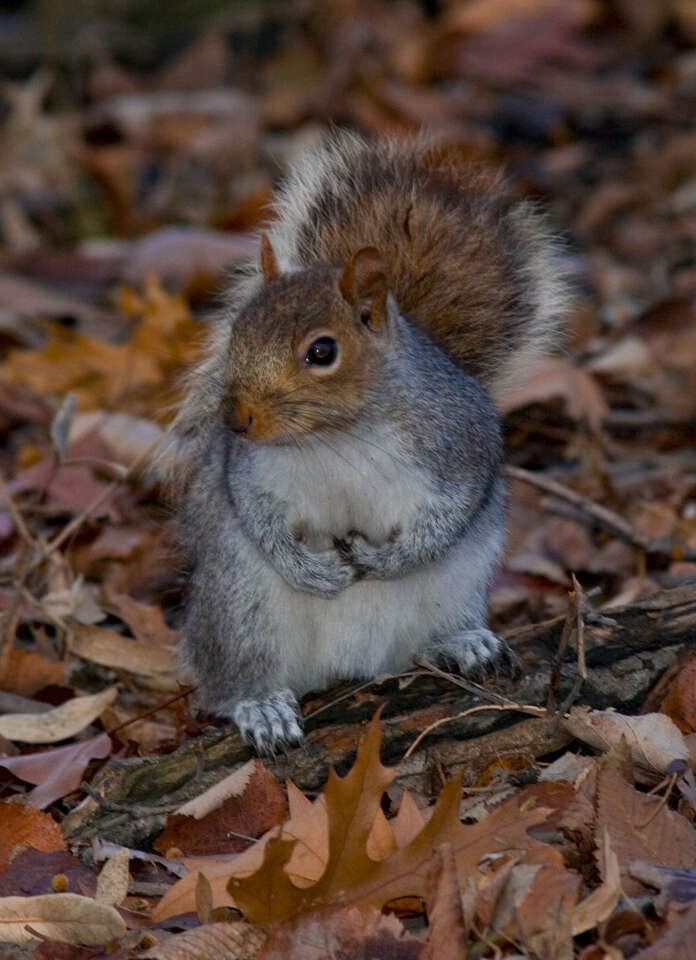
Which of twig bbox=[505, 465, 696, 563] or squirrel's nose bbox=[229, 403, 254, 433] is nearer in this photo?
squirrel's nose bbox=[229, 403, 254, 433]

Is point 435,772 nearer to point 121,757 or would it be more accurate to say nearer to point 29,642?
point 121,757

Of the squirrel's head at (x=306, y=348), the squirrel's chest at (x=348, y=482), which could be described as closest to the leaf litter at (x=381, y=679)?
the squirrel's chest at (x=348, y=482)

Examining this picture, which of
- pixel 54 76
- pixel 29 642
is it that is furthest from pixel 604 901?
pixel 54 76

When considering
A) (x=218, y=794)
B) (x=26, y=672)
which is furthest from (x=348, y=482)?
(x=26, y=672)

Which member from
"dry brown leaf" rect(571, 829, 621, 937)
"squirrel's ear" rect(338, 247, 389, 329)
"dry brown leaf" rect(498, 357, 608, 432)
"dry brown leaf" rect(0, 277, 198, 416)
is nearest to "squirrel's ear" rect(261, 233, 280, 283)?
"squirrel's ear" rect(338, 247, 389, 329)

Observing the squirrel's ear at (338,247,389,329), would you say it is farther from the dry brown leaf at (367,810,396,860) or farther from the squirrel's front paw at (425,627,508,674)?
the dry brown leaf at (367,810,396,860)

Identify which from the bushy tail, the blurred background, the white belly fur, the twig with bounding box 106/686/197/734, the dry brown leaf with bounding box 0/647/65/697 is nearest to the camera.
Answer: the white belly fur

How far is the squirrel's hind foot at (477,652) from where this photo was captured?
3170mm

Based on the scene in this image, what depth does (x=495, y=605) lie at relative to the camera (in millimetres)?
4199

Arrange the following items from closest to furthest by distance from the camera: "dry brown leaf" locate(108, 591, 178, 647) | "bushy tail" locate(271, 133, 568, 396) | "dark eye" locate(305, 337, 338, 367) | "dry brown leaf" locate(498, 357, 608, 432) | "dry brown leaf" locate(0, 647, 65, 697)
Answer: "dark eye" locate(305, 337, 338, 367) < "bushy tail" locate(271, 133, 568, 396) < "dry brown leaf" locate(0, 647, 65, 697) < "dry brown leaf" locate(108, 591, 178, 647) < "dry brown leaf" locate(498, 357, 608, 432)

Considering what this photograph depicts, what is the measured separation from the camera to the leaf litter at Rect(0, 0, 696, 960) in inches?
101

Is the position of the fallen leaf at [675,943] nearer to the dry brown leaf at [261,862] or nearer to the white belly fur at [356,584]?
the dry brown leaf at [261,862]

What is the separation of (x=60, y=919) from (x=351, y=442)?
110 cm

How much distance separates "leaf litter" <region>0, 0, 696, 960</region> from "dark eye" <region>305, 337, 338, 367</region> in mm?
680
